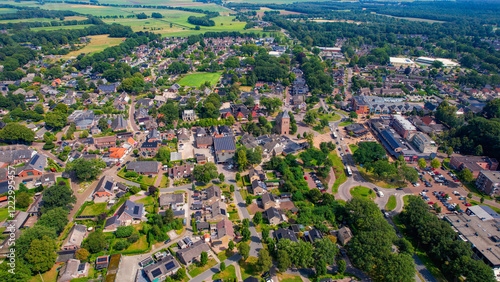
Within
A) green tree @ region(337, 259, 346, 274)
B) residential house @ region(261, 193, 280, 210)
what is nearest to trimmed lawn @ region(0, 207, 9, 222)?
residential house @ region(261, 193, 280, 210)

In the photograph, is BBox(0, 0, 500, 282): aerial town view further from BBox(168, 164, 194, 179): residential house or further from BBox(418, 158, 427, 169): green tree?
BBox(168, 164, 194, 179): residential house

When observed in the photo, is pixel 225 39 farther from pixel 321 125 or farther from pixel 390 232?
pixel 390 232

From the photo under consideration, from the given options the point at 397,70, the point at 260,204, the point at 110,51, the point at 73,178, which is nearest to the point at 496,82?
the point at 397,70

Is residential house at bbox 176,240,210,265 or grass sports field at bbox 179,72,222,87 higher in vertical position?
residential house at bbox 176,240,210,265

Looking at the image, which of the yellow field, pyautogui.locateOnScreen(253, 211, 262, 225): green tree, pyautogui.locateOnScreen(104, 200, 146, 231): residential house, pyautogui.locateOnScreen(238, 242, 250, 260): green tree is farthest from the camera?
the yellow field

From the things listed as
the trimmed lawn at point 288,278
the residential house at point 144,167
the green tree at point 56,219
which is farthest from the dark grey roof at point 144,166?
the trimmed lawn at point 288,278

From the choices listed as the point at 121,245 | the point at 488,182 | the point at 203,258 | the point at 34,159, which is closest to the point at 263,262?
the point at 203,258

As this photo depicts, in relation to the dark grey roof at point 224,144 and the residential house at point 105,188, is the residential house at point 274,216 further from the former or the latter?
the residential house at point 105,188
